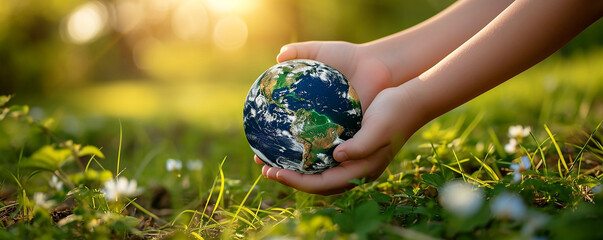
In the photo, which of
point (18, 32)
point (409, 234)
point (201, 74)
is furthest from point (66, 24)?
point (409, 234)

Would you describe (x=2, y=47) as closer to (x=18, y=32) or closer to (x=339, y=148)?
(x=18, y=32)

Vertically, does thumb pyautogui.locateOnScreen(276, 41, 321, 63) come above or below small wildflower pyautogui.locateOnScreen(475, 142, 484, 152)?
above

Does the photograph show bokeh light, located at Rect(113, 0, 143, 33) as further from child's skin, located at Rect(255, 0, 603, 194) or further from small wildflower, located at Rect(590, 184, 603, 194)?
small wildflower, located at Rect(590, 184, 603, 194)

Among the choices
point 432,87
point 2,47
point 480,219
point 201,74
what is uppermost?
point 432,87

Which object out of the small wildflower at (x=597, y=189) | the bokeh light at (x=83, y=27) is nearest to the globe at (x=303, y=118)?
the small wildflower at (x=597, y=189)

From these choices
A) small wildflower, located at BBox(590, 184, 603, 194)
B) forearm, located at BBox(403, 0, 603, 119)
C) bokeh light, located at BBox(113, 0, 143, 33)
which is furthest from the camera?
bokeh light, located at BBox(113, 0, 143, 33)

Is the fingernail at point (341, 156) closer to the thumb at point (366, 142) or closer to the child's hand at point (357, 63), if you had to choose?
the thumb at point (366, 142)

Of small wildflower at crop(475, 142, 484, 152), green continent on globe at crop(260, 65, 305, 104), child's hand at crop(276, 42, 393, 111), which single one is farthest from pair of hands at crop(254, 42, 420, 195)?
small wildflower at crop(475, 142, 484, 152)
